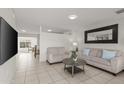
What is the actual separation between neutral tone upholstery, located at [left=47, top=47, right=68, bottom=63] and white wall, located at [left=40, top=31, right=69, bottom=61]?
0.40 metres

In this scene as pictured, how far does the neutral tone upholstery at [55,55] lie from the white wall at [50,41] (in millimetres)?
400

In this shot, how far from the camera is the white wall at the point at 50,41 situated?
4491mm

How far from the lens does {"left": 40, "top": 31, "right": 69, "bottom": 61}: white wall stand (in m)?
4.49

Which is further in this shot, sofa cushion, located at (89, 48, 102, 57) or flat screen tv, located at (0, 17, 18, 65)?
sofa cushion, located at (89, 48, 102, 57)

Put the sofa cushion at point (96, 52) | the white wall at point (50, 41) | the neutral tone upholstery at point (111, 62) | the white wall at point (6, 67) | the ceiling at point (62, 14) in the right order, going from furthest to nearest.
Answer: the white wall at point (50, 41) < the sofa cushion at point (96, 52) < the neutral tone upholstery at point (111, 62) < the ceiling at point (62, 14) < the white wall at point (6, 67)

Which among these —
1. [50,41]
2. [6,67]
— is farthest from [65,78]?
[50,41]

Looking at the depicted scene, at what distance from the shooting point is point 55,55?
13.7 ft

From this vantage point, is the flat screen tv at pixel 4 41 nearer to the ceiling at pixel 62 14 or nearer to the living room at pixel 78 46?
the living room at pixel 78 46

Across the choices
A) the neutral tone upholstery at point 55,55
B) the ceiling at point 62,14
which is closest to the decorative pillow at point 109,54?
the ceiling at point 62,14

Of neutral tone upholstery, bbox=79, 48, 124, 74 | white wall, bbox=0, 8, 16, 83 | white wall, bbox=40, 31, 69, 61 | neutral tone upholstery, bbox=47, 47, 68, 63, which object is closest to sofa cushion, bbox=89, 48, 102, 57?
neutral tone upholstery, bbox=79, 48, 124, 74

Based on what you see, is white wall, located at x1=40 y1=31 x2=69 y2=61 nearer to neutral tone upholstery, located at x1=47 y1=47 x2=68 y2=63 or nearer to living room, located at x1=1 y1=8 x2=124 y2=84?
living room, located at x1=1 y1=8 x2=124 y2=84
